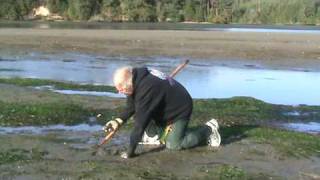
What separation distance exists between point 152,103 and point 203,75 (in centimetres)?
1785

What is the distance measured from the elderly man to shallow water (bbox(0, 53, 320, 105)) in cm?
910

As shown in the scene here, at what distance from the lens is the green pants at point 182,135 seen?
36.1 ft

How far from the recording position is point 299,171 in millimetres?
10344

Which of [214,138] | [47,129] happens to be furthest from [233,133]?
[47,129]

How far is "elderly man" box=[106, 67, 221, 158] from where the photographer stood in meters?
10.2

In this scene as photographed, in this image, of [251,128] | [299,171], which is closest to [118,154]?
[299,171]

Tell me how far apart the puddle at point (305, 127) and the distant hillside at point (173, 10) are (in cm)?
12870

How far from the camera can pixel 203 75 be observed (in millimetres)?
28109

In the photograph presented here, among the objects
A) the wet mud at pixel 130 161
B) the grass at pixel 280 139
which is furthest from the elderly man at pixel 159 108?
the grass at pixel 280 139

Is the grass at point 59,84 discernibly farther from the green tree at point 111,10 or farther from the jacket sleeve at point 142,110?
the green tree at point 111,10

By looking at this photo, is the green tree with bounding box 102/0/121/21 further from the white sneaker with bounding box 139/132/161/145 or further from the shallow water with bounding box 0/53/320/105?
the white sneaker with bounding box 139/132/161/145

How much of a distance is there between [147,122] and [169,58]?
27.3 metres

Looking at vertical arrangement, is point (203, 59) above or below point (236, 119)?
below

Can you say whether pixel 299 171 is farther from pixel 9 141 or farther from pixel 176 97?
pixel 9 141
